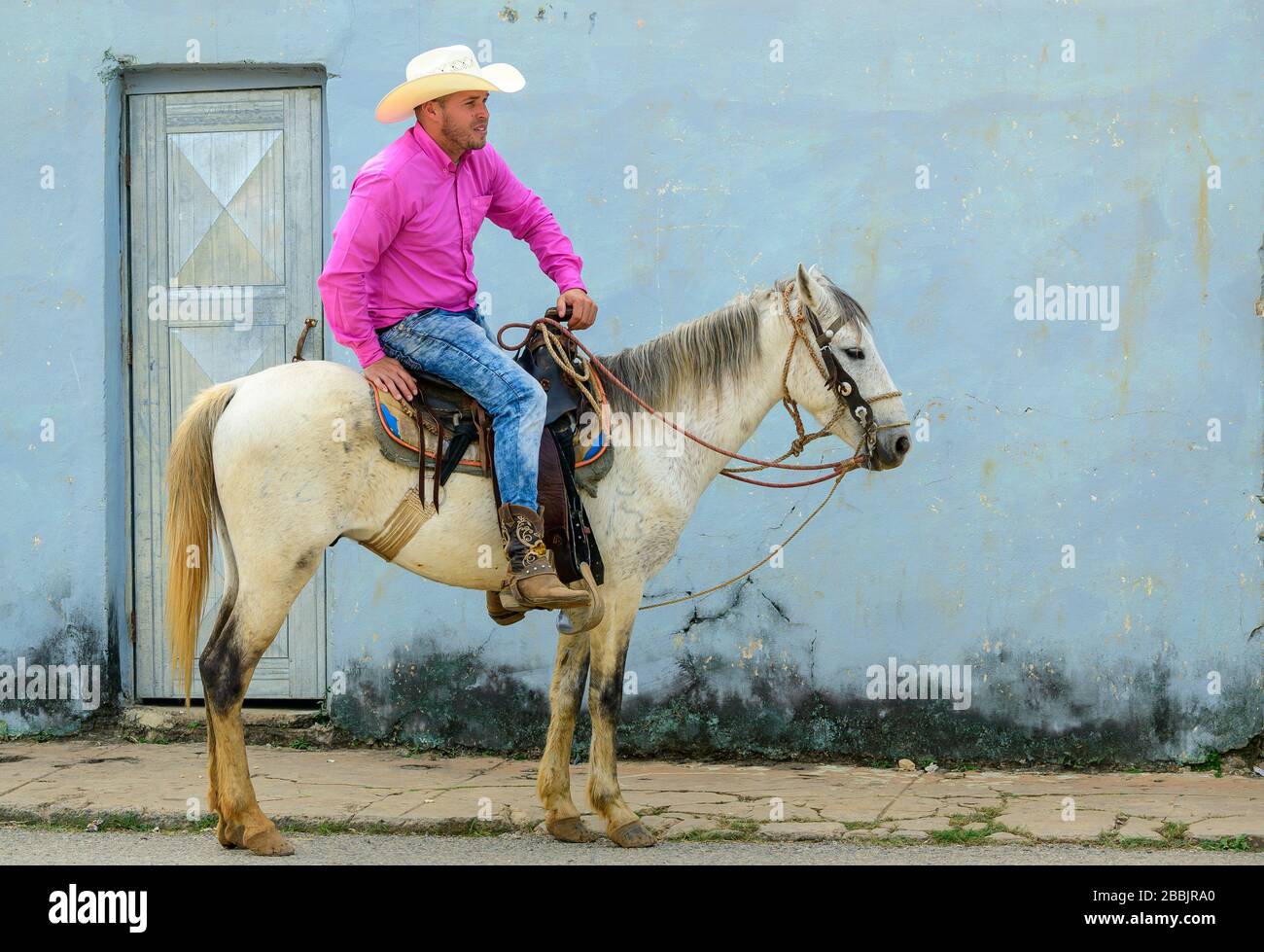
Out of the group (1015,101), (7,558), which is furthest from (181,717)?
(1015,101)

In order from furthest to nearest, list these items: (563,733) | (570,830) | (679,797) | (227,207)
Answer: (227,207), (679,797), (563,733), (570,830)

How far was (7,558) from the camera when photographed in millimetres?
7410

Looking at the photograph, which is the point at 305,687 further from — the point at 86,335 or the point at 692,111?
the point at 692,111

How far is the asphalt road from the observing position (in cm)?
523

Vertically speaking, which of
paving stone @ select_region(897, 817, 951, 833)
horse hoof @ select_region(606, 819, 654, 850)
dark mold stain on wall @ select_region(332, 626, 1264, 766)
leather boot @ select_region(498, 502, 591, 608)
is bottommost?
paving stone @ select_region(897, 817, 951, 833)

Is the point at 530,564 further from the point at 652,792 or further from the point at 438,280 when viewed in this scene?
the point at 652,792

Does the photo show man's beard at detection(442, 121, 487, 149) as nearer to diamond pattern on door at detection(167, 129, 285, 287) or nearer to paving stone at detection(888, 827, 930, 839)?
diamond pattern on door at detection(167, 129, 285, 287)

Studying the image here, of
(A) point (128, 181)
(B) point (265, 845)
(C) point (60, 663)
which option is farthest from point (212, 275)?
(B) point (265, 845)

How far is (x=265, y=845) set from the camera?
5.25m

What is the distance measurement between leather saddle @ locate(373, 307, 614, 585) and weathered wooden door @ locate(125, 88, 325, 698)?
223 centimetres

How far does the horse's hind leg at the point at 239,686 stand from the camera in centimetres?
526

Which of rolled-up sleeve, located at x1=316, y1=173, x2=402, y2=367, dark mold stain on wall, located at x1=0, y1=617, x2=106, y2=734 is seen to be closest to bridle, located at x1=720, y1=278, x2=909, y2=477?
rolled-up sleeve, located at x1=316, y1=173, x2=402, y2=367

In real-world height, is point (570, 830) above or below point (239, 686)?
below

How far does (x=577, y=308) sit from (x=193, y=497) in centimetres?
173
